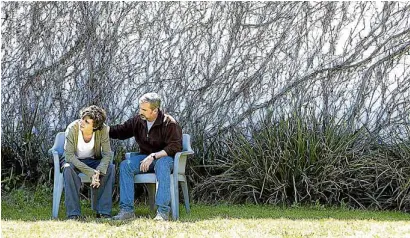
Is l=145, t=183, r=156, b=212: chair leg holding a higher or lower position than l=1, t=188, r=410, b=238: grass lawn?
higher

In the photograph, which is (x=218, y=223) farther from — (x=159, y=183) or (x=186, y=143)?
(x=186, y=143)

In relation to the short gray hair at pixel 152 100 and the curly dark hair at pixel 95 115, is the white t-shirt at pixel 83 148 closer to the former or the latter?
the curly dark hair at pixel 95 115

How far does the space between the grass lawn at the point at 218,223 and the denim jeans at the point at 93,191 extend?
0.40ft

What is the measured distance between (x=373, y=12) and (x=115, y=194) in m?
2.91

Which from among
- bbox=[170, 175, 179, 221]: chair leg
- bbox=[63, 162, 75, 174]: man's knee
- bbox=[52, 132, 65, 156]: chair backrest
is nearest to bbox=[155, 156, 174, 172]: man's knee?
bbox=[170, 175, 179, 221]: chair leg

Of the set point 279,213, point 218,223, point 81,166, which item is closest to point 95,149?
point 81,166

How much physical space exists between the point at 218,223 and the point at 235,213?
591 mm

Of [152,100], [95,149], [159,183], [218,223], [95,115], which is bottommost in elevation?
[218,223]

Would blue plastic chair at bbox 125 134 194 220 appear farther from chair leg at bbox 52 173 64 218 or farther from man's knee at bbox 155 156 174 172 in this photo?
chair leg at bbox 52 173 64 218

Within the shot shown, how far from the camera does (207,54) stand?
22.6ft

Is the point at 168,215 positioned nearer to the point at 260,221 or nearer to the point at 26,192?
the point at 260,221

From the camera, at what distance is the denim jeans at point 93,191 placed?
16.9ft

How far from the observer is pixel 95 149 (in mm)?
5410

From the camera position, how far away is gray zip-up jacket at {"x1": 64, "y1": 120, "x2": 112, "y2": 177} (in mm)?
5219
